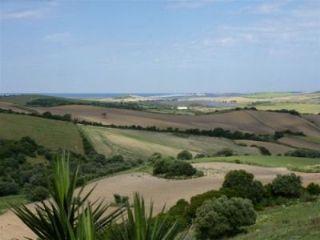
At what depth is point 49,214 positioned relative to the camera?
4988mm

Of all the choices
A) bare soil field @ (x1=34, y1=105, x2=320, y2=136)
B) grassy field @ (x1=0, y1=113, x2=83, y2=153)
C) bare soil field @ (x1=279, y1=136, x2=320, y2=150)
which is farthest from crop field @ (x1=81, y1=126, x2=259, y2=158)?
bare soil field @ (x1=34, y1=105, x2=320, y2=136)

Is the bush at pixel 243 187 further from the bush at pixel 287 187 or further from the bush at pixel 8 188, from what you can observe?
the bush at pixel 8 188

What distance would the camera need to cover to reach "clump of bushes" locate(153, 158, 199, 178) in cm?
4603

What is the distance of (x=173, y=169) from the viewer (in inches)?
1841

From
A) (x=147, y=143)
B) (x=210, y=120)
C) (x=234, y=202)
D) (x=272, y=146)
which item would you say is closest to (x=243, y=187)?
(x=234, y=202)

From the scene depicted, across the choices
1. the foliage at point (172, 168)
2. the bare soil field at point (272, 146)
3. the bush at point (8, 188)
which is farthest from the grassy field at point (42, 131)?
the bare soil field at point (272, 146)

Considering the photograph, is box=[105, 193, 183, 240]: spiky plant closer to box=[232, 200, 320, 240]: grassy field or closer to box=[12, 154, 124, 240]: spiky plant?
box=[12, 154, 124, 240]: spiky plant

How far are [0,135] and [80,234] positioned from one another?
69.8m

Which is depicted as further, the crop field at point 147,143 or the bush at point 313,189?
the crop field at point 147,143

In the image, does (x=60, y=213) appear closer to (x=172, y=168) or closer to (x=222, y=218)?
(x=222, y=218)

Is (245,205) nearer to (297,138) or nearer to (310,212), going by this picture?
(310,212)

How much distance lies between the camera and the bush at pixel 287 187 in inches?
1286

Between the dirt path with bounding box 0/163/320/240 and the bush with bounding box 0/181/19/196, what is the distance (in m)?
6.88

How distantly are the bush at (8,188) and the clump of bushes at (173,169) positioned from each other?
11.1m
